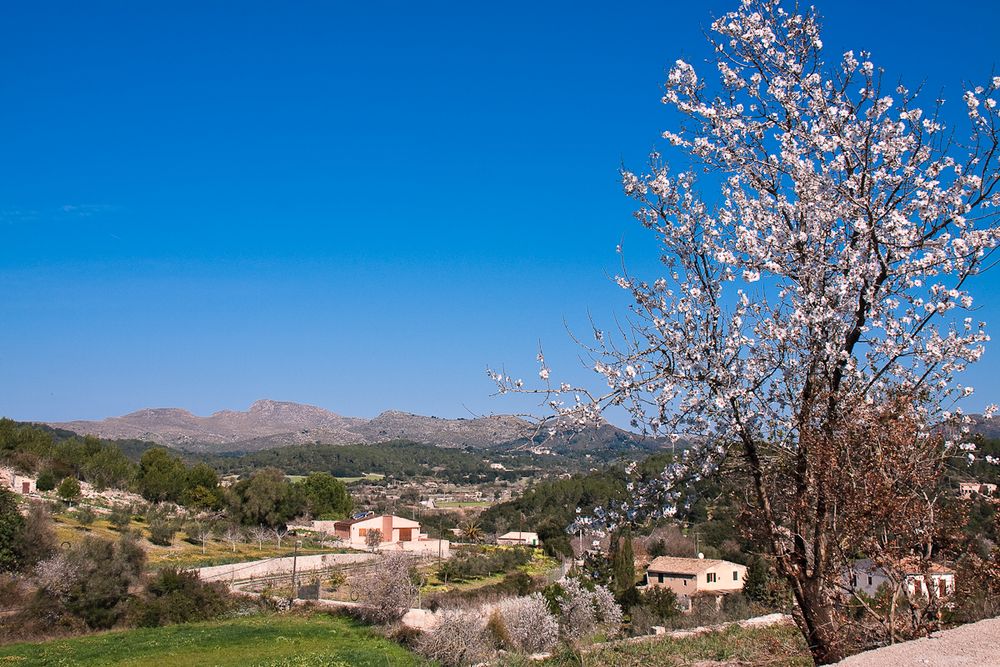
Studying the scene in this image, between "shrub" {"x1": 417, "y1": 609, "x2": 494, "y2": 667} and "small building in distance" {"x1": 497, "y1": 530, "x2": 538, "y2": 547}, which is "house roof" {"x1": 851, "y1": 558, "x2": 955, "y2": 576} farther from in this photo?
"small building in distance" {"x1": 497, "y1": 530, "x2": 538, "y2": 547}

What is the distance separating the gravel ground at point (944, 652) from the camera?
500cm

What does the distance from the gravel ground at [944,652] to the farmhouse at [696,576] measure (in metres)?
30.1

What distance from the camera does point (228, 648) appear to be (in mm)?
21734

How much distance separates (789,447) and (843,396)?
532 mm

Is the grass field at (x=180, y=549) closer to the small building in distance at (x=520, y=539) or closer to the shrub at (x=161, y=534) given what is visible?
the shrub at (x=161, y=534)

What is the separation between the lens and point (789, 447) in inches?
233

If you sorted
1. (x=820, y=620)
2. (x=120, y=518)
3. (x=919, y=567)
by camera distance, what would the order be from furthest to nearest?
(x=120, y=518) → (x=919, y=567) → (x=820, y=620)

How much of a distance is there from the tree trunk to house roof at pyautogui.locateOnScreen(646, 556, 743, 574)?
31708 millimetres

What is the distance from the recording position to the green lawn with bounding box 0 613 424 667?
62.1 feet

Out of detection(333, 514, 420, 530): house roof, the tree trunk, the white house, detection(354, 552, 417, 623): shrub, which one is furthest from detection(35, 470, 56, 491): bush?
the tree trunk

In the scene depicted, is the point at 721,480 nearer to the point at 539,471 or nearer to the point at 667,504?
the point at 667,504

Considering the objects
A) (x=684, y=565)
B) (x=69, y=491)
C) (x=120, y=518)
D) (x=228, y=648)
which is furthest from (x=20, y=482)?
(x=684, y=565)

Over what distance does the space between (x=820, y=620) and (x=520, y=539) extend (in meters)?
51.0

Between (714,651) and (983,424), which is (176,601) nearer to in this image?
(714,651)
